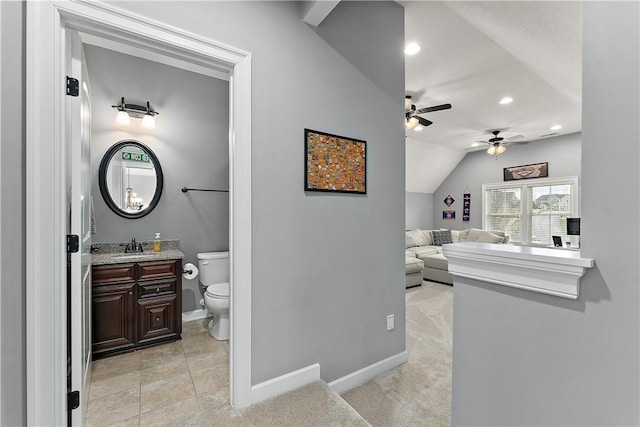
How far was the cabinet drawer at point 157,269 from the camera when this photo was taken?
2.57 metres

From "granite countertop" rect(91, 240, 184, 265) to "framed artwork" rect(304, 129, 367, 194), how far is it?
1.68 metres

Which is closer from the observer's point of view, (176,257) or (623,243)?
(623,243)

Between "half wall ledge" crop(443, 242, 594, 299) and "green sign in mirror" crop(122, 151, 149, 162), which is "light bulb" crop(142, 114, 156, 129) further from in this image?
"half wall ledge" crop(443, 242, 594, 299)

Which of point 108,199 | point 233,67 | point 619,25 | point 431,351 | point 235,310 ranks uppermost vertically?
point 233,67

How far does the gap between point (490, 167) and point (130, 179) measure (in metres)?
8.05

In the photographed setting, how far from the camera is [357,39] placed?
2.17 m

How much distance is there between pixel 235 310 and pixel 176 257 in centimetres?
142

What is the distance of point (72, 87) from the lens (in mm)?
1358

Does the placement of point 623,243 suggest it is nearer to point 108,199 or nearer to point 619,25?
point 619,25

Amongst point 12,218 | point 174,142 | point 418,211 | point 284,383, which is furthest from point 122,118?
point 418,211

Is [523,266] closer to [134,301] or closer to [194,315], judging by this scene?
[134,301]

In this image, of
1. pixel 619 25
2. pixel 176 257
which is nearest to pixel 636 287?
pixel 619 25

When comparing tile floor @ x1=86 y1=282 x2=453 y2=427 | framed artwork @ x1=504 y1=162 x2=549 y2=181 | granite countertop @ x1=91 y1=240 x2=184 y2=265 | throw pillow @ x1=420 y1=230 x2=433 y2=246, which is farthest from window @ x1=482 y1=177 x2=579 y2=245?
granite countertop @ x1=91 y1=240 x2=184 y2=265

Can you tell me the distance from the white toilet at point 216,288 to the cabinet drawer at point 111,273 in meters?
0.68
